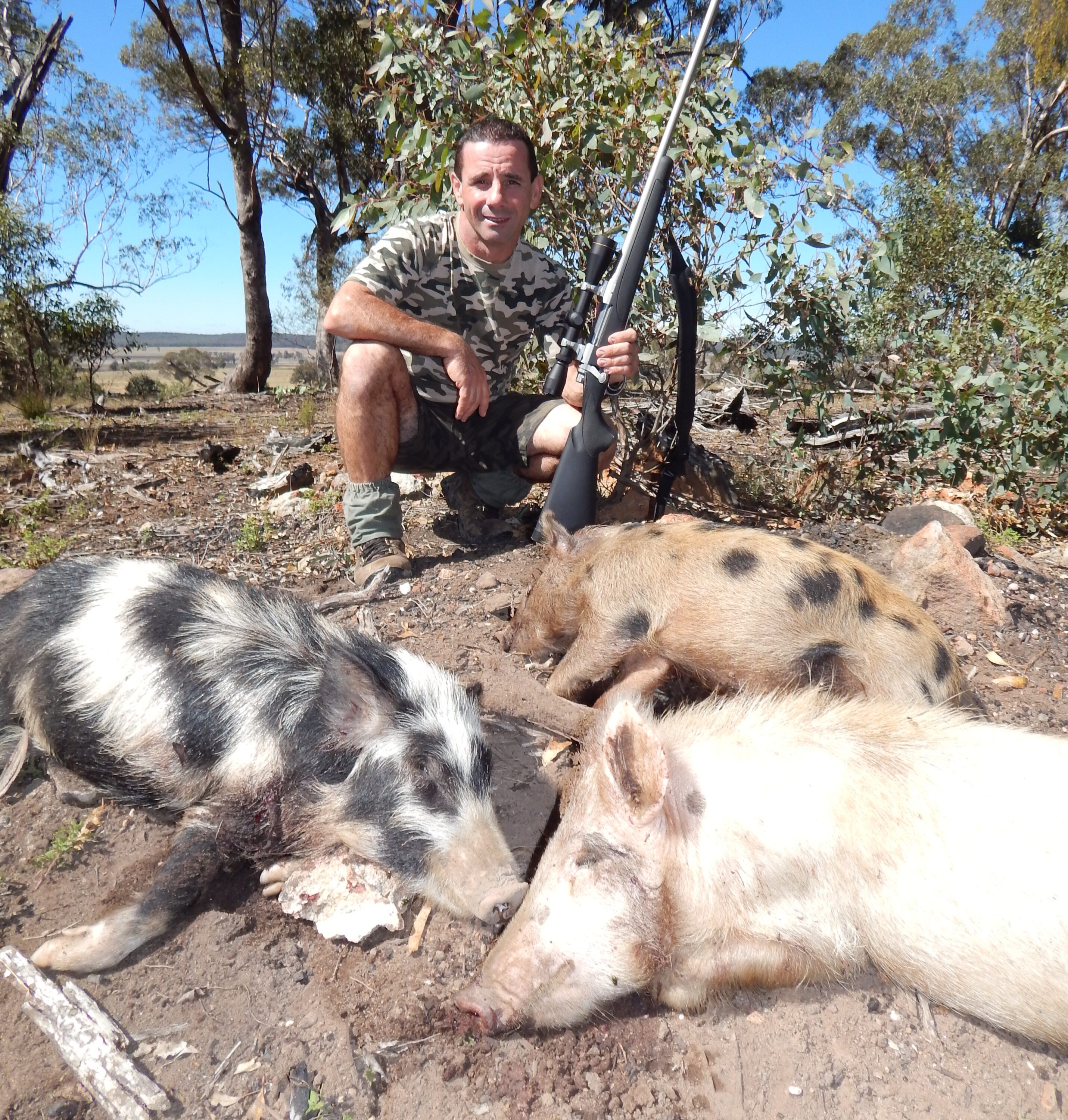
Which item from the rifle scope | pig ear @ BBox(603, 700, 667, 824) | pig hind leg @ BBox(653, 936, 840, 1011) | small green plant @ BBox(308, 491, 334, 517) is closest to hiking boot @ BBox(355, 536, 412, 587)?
small green plant @ BBox(308, 491, 334, 517)

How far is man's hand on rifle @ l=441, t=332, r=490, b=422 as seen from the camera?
3.92 meters

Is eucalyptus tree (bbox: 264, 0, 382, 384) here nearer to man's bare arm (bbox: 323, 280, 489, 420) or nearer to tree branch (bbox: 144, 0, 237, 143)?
tree branch (bbox: 144, 0, 237, 143)

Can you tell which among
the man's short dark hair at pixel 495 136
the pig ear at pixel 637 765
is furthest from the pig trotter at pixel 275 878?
the man's short dark hair at pixel 495 136

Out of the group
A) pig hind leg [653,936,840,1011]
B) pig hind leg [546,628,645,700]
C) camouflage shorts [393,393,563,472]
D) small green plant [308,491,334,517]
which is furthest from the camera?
small green plant [308,491,334,517]

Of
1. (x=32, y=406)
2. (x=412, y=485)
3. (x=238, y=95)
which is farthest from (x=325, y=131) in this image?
(x=412, y=485)

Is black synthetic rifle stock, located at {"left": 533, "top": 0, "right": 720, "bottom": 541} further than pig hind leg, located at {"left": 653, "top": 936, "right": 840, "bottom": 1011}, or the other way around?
black synthetic rifle stock, located at {"left": 533, "top": 0, "right": 720, "bottom": 541}

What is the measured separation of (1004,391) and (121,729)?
4.87m

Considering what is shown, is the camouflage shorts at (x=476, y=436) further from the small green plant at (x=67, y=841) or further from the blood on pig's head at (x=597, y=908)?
the blood on pig's head at (x=597, y=908)

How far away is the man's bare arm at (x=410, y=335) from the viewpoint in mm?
3938

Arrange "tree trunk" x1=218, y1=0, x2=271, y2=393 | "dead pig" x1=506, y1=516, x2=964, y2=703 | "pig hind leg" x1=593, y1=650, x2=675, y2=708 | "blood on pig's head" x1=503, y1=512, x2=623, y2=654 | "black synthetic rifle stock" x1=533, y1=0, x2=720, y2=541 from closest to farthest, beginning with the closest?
"dead pig" x1=506, y1=516, x2=964, y2=703 → "pig hind leg" x1=593, y1=650, x2=675, y2=708 → "blood on pig's head" x1=503, y1=512, x2=623, y2=654 → "black synthetic rifle stock" x1=533, y1=0, x2=720, y2=541 → "tree trunk" x1=218, y1=0, x2=271, y2=393

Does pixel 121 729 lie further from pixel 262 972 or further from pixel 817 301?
pixel 817 301

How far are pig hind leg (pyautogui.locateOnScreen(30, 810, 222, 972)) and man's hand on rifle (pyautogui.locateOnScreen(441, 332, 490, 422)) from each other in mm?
2369

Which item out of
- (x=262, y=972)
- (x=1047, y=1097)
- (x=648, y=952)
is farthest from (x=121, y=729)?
(x=1047, y=1097)

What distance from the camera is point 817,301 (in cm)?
472
